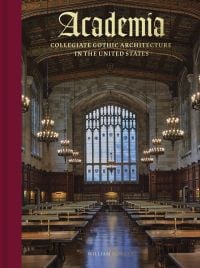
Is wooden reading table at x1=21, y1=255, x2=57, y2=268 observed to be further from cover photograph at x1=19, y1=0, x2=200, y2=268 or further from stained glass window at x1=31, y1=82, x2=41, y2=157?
stained glass window at x1=31, y1=82, x2=41, y2=157

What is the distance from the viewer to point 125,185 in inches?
1464

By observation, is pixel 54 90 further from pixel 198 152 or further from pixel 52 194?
pixel 198 152

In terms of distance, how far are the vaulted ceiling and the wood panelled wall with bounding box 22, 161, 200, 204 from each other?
5.62 m

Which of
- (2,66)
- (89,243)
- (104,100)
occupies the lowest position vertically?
(89,243)

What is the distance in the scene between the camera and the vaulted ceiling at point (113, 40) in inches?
761

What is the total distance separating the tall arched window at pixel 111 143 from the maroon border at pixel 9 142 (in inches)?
1435

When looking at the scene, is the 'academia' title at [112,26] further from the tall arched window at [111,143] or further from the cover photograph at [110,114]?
the tall arched window at [111,143]

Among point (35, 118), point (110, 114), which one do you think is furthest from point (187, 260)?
point (110, 114)

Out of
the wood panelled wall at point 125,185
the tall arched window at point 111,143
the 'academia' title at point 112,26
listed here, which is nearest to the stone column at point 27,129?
the wood panelled wall at point 125,185

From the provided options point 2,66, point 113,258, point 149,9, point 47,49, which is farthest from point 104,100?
point 2,66

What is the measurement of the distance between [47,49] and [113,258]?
1764 centimetres

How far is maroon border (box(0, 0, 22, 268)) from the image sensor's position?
981 mm

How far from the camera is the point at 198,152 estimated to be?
25.5 m

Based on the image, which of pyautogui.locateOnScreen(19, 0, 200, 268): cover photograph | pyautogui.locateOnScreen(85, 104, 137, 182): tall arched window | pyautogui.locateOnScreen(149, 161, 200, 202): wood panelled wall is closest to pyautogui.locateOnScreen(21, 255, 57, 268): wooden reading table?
pyautogui.locateOnScreen(19, 0, 200, 268): cover photograph
